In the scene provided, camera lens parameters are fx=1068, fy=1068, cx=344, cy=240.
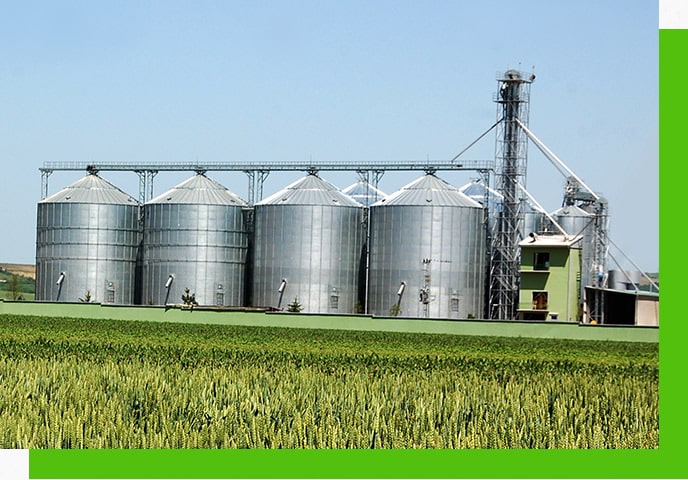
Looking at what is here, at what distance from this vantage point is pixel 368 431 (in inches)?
523

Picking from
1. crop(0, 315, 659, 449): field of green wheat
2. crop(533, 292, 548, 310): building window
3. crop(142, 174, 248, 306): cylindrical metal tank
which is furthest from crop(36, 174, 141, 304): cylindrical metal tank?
crop(0, 315, 659, 449): field of green wheat

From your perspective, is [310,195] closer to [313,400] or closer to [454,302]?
[454,302]

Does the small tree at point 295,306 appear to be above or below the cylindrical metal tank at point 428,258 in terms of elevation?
below

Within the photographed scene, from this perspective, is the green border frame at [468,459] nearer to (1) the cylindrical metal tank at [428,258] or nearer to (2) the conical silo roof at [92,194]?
(1) the cylindrical metal tank at [428,258]

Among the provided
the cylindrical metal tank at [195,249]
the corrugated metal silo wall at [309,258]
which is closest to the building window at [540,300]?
the corrugated metal silo wall at [309,258]

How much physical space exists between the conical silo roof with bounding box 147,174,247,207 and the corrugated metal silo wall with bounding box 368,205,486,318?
11.0 meters

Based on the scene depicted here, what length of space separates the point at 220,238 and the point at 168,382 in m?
49.2

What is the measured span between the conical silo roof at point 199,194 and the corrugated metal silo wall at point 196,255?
57 centimetres

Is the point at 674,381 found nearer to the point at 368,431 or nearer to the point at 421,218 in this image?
the point at 368,431

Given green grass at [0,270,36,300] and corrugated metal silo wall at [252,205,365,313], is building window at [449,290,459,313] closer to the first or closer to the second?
corrugated metal silo wall at [252,205,365,313]

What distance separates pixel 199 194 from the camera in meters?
68.0

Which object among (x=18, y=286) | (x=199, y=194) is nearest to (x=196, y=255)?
(x=199, y=194)

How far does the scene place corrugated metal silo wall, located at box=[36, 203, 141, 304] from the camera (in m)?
67.9

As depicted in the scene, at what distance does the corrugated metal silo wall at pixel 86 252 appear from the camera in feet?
223
